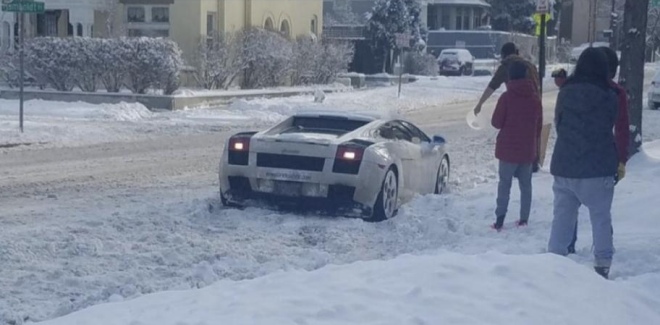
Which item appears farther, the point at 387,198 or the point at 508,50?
the point at 508,50

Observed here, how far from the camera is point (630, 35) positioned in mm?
15836

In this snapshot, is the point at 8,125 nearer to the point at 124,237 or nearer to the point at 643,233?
the point at 124,237

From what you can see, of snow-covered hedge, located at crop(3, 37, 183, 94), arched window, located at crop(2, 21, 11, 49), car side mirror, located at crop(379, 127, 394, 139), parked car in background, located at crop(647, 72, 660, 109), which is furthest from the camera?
arched window, located at crop(2, 21, 11, 49)

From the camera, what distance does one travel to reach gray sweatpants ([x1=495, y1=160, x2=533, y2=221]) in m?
10.9

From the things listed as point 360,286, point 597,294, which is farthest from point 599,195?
point 360,286

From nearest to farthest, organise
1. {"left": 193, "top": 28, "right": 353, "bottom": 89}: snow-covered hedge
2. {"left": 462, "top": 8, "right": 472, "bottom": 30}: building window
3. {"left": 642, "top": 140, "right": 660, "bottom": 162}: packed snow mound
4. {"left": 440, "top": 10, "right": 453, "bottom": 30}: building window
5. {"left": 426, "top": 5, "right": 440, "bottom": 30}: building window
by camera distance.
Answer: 1. {"left": 642, "top": 140, "right": 660, "bottom": 162}: packed snow mound
2. {"left": 193, "top": 28, "right": 353, "bottom": 89}: snow-covered hedge
3. {"left": 426, "top": 5, "right": 440, "bottom": 30}: building window
4. {"left": 440, "top": 10, "right": 453, "bottom": 30}: building window
5. {"left": 462, "top": 8, "right": 472, "bottom": 30}: building window

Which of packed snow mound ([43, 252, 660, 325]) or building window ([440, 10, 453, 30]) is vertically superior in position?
building window ([440, 10, 453, 30])

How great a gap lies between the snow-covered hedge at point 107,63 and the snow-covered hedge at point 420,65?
27.8 metres

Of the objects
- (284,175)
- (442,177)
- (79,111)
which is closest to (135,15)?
(79,111)

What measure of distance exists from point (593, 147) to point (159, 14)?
3123 cm

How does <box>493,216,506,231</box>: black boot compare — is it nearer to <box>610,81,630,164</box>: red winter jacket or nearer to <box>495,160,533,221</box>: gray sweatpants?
<box>495,160,533,221</box>: gray sweatpants

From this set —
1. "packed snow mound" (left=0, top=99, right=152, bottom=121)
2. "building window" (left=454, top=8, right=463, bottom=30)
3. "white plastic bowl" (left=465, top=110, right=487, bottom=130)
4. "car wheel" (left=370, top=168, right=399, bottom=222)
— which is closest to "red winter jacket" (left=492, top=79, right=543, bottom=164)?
"car wheel" (left=370, top=168, right=399, bottom=222)

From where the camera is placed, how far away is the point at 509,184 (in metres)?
11.0

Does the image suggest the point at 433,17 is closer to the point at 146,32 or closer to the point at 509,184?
the point at 146,32
